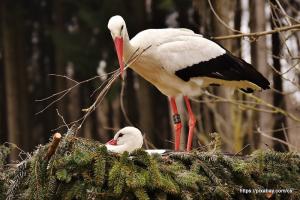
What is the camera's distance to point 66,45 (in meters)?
22.2

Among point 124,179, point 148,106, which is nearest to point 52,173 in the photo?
point 124,179

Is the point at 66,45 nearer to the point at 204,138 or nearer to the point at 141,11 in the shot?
the point at 141,11

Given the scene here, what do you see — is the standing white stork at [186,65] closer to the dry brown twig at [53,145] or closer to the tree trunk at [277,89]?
the dry brown twig at [53,145]

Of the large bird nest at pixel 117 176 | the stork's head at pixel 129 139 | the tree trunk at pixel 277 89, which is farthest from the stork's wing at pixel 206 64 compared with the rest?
the tree trunk at pixel 277 89

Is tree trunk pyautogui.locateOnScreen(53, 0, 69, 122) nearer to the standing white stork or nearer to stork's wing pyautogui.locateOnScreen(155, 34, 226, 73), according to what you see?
the standing white stork

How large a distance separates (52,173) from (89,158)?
0.25 meters

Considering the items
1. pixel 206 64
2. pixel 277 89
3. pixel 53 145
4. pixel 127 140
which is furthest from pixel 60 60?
pixel 53 145

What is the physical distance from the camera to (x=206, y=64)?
27.6 ft

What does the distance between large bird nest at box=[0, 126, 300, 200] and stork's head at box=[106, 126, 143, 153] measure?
1062 mm

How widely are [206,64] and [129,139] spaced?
6.42 ft

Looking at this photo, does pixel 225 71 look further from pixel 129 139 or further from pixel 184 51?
pixel 129 139

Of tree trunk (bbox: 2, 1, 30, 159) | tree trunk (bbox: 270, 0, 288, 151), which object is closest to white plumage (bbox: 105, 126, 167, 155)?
tree trunk (bbox: 270, 0, 288, 151)

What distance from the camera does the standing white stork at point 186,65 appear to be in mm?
8133

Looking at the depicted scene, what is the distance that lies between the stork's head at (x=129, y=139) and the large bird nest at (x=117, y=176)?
1062 millimetres
